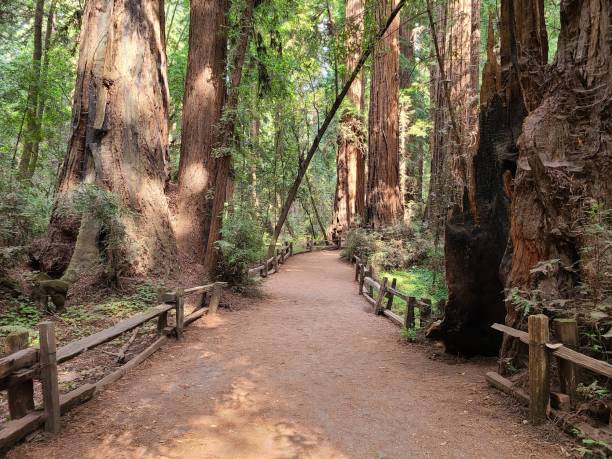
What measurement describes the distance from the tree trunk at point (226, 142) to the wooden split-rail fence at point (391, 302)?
4201 mm

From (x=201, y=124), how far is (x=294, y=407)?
8.37 meters

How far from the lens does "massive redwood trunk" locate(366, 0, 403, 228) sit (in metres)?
18.8

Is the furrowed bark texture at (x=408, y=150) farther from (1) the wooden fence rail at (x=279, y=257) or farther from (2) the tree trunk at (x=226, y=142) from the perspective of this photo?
(2) the tree trunk at (x=226, y=142)

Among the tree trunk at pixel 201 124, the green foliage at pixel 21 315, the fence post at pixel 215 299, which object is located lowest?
the fence post at pixel 215 299

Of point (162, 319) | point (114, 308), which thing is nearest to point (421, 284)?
point (162, 319)

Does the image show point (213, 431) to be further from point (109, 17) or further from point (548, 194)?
point (109, 17)

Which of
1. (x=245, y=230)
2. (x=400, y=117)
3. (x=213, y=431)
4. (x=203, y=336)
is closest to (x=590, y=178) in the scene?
(x=213, y=431)

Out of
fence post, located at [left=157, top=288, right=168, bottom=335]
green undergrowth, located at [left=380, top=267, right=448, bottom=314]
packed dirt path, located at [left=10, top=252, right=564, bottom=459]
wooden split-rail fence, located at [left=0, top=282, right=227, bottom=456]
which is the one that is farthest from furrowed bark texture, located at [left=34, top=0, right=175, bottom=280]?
green undergrowth, located at [left=380, top=267, right=448, bottom=314]

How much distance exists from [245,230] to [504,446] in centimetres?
776

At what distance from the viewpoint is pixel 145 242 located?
9.35 metres

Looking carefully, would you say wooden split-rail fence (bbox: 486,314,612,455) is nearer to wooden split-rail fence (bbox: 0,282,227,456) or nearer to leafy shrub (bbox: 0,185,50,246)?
wooden split-rail fence (bbox: 0,282,227,456)

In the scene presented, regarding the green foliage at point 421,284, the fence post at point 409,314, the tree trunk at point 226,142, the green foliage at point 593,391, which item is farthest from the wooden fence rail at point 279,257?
the green foliage at point 593,391

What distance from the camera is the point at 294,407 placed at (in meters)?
5.14

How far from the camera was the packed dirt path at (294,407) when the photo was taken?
4109 millimetres
